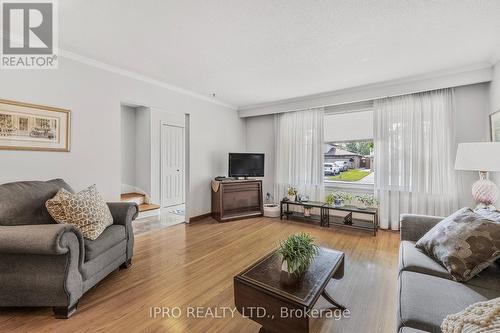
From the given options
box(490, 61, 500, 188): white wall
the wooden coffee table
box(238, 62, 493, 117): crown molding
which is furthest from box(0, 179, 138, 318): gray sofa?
box(490, 61, 500, 188): white wall

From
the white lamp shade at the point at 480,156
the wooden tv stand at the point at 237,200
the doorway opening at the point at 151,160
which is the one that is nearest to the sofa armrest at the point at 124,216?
the wooden tv stand at the point at 237,200

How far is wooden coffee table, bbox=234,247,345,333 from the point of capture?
125 centimetres

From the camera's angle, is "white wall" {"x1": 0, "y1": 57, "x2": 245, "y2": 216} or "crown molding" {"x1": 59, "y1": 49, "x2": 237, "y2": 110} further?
"crown molding" {"x1": 59, "y1": 49, "x2": 237, "y2": 110}

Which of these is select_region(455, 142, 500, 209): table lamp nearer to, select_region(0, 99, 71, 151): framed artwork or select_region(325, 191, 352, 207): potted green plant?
select_region(325, 191, 352, 207): potted green plant

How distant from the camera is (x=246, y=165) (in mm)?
4875

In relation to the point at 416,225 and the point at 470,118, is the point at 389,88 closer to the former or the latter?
the point at 470,118

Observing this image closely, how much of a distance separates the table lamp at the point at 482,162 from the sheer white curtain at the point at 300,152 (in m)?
2.35

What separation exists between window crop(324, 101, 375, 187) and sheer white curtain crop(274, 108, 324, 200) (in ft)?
0.70

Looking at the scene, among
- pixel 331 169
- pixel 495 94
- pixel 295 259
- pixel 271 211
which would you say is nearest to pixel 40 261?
pixel 295 259

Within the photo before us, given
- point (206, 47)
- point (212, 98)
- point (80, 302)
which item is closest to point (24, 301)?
point (80, 302)

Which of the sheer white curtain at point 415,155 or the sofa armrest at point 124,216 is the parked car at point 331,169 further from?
the sofa armrest at point 124,216

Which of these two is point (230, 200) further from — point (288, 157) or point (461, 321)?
point (461, 321)

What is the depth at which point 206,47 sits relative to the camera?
8.48 feet

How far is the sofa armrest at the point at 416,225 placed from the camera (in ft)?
6.90
